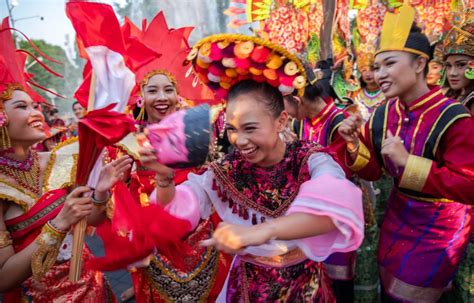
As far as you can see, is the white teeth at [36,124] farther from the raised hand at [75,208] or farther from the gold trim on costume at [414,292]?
the gold trim on costume at [414,292]

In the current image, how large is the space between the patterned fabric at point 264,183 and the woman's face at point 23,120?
1129 mm

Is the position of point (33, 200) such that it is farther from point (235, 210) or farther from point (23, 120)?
point (235, 210)

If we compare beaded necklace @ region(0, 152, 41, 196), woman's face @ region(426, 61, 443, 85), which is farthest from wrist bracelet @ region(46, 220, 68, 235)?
woman's face @ region(426, 61, 443, 85)

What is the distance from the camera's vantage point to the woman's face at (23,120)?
195 centimetres

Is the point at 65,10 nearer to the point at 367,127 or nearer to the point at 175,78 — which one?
the point at 175,78

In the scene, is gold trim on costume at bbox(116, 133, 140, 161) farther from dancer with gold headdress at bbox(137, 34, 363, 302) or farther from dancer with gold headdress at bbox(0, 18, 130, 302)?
dancer with gold headdress at bbox(137, 34, 363, 302)

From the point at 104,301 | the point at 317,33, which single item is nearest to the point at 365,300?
the point at 104,301

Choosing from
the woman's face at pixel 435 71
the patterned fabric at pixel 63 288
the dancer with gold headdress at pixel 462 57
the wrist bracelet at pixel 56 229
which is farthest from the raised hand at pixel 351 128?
the woman's face at pixel 435 71

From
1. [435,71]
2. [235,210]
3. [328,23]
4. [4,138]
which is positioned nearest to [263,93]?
[235,210]

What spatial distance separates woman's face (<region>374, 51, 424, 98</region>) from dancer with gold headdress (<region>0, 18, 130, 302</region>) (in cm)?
169

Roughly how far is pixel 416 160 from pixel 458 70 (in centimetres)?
164

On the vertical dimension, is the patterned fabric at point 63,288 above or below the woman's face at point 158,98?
below

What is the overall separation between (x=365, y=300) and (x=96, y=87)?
9.69ft

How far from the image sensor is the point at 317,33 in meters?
10.1
